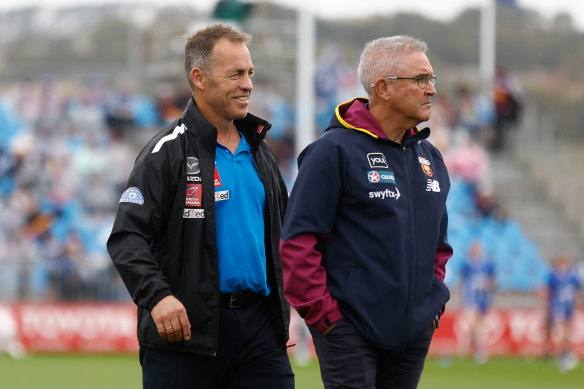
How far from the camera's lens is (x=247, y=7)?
17.7 m

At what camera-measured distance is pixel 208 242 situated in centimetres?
489

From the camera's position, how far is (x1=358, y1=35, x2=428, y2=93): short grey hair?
5.09m

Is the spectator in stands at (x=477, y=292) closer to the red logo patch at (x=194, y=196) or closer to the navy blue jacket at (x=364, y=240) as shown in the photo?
the navy blue jacket at (x=364, y=240)

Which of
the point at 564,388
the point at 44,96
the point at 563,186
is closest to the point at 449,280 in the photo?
the point at 563,186

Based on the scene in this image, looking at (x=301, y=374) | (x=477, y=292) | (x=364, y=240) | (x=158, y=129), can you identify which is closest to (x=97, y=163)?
(x=158, y=129)

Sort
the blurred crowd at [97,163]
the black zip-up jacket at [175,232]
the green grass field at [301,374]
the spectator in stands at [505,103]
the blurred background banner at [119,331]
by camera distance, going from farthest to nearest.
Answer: the spectator in stands at [505,103]
the blurred background banner at [119,331]
the blurred crowd at [97,163]
the green grass field at [301,374]
the black zip-up jacket at [175,232]

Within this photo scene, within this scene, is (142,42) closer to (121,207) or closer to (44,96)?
(44,96)

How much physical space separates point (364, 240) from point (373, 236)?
5 centimetres

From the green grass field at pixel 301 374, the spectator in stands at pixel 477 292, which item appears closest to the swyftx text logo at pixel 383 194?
the green grass field at pixel 301 374

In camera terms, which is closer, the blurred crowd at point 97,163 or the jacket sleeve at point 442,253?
the jacket sleeve at point 442,253

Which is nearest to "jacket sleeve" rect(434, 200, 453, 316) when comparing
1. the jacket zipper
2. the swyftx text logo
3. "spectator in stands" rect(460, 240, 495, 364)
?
the jacket zipper

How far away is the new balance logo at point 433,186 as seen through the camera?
5109mm

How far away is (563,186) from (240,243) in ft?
75.1

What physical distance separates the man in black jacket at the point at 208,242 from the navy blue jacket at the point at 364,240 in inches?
7.8
